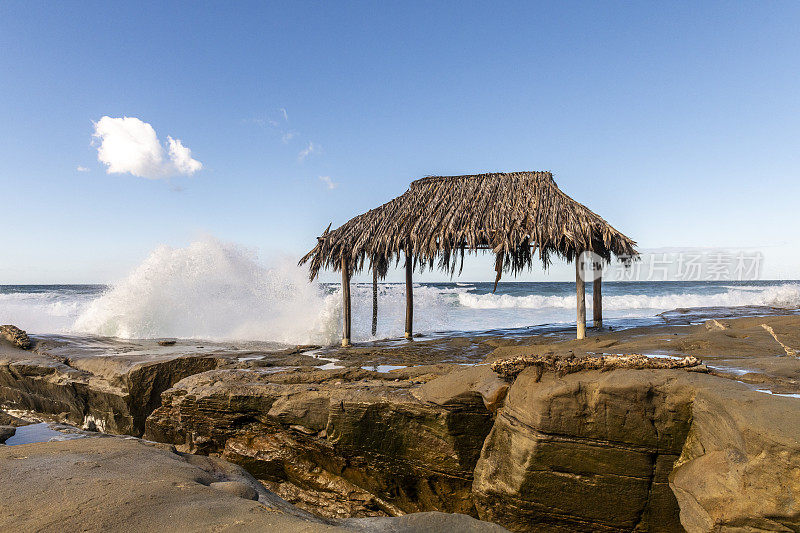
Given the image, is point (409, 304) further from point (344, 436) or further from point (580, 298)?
point (344, 436)

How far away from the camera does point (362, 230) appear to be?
9.76 m

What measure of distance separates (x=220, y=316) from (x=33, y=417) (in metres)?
7.34

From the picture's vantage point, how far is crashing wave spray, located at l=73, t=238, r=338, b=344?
12508 mm

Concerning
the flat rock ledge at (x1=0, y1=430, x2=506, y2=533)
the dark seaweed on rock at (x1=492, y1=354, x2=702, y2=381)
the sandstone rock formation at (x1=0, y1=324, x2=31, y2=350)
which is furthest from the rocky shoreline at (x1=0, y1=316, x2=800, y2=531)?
the sandstone rock formation at (x1=0, y1=324, x2=31, y2=350)

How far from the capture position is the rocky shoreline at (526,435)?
2.25 m

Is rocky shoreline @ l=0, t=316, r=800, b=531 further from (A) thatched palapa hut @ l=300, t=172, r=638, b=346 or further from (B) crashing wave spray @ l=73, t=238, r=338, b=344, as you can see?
(B) crashing wave spray @ l=73, t=238, r=338, b=344

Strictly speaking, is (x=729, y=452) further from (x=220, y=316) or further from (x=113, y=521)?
(x=220, y=316)

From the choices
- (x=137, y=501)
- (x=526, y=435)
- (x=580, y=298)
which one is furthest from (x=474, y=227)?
(x=137, y=501)

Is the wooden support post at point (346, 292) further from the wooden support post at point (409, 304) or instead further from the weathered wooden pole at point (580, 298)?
the weathered wooden pole at point (580, 298)

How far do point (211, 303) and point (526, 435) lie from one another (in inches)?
542

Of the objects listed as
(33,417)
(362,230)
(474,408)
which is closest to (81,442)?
(474,408)

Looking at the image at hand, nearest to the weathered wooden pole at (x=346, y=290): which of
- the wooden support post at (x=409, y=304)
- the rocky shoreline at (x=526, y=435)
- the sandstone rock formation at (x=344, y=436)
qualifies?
the wooden support post at (x=409, y=304)

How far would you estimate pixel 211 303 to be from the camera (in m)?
14.5

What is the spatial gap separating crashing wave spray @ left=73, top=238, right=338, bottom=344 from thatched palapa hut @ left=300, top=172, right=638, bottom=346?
9.74 feet
